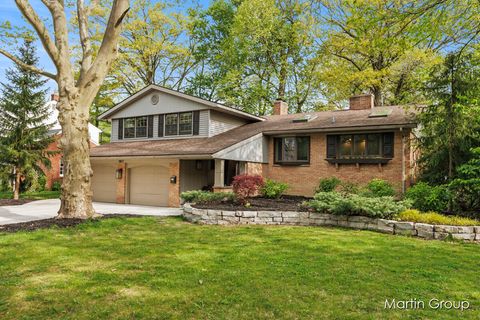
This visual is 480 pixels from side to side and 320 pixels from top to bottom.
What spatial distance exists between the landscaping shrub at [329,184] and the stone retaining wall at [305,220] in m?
4.33

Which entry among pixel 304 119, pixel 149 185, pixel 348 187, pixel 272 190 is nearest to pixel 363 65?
pixel 304 119

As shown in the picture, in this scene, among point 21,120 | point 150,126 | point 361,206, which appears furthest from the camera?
point 150,126

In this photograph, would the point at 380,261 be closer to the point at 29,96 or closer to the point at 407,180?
the point at 407,180

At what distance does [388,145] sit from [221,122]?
26.6ft

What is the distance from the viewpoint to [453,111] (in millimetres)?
10812

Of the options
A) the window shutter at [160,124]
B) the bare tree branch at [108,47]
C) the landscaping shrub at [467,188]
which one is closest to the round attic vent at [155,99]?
the window shutter at [160,124]

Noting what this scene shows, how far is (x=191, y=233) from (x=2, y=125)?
15.5 meters

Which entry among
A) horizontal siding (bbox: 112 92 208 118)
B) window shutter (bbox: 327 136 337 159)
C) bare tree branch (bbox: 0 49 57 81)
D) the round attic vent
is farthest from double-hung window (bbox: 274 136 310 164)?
bare tree branch (bbox: 0 49 57 81)

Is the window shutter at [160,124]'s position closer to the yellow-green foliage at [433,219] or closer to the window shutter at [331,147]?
the window shutter at [331,147]

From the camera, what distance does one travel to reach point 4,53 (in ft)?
33.2

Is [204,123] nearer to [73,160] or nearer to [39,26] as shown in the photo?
[73,160]

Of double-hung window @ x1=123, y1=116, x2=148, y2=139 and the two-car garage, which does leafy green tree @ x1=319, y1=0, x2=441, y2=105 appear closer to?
double-hung window @ x1=123, y1=116, x2=148, y2=139

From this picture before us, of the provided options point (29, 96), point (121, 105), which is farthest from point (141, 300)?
point (29, 96)

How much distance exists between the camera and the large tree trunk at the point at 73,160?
10.0 metres
